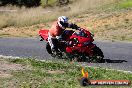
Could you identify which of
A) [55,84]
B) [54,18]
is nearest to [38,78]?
[55,84]

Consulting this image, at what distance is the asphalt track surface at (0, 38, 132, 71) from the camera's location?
51.6 feet

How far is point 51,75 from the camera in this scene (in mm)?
12430

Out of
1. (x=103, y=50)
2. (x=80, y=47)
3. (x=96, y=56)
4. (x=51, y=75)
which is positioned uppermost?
(x=51, y=75)

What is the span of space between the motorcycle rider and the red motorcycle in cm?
17

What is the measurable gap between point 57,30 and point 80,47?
109 centimetres

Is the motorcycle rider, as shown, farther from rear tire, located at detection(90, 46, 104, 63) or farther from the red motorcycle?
rear tire, located at detection(90, 46, 104, 63)

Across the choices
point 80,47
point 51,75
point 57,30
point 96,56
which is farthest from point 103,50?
point 51,75

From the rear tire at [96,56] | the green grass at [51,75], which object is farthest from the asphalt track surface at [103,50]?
the green grass at [51,75]

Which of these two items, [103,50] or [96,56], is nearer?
[96,56]

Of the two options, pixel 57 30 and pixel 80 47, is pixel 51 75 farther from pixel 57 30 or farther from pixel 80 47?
pixel 57 30

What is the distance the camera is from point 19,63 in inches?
571

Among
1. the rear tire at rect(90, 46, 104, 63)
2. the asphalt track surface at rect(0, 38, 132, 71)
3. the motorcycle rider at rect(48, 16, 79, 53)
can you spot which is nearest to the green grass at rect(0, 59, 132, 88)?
the asphalt track surface at rect(0, 38, 132, 71)

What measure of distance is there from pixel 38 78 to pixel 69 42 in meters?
5.00

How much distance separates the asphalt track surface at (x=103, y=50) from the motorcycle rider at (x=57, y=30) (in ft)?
1.86
